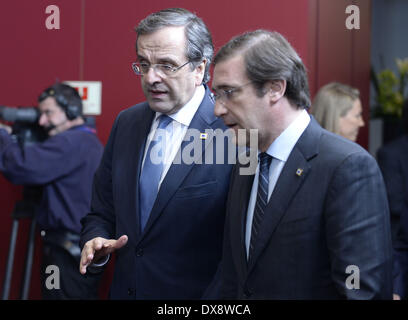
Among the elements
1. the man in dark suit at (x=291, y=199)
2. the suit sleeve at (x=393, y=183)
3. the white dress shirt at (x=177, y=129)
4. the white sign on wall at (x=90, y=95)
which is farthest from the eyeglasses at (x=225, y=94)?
the suit sleeve at (x=393, y=183)

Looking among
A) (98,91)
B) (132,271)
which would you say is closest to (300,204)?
(132,271)

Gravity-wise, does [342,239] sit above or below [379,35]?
below

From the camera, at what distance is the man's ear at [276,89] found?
1.38 meters

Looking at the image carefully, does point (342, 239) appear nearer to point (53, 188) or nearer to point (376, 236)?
point (376, 236)

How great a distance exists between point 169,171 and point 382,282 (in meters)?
0.64

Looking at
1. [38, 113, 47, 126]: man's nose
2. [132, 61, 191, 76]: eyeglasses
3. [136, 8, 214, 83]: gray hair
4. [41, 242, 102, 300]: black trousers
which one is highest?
[136, 8, 214, 83]: gray hair

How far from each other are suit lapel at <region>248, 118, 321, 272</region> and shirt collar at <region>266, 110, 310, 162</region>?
1.0 inches

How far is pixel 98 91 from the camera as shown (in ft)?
8.33

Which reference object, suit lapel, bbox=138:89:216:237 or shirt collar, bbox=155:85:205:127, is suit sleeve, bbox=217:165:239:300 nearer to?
suit lapel, bbox=138:89:216:237

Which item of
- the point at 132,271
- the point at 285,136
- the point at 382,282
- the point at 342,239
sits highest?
the point at 285,136

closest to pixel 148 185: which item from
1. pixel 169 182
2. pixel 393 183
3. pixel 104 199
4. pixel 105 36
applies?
pixel 169 182

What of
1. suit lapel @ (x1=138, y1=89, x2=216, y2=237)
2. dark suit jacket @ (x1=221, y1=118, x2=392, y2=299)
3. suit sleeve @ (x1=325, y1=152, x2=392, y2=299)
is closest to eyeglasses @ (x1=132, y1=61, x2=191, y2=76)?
suit lapel @ (x1=138, y1=89, x2=216, y2=237)

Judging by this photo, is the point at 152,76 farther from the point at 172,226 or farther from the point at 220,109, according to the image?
the point at 172,226

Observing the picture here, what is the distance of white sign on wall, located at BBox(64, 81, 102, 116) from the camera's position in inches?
99.7
